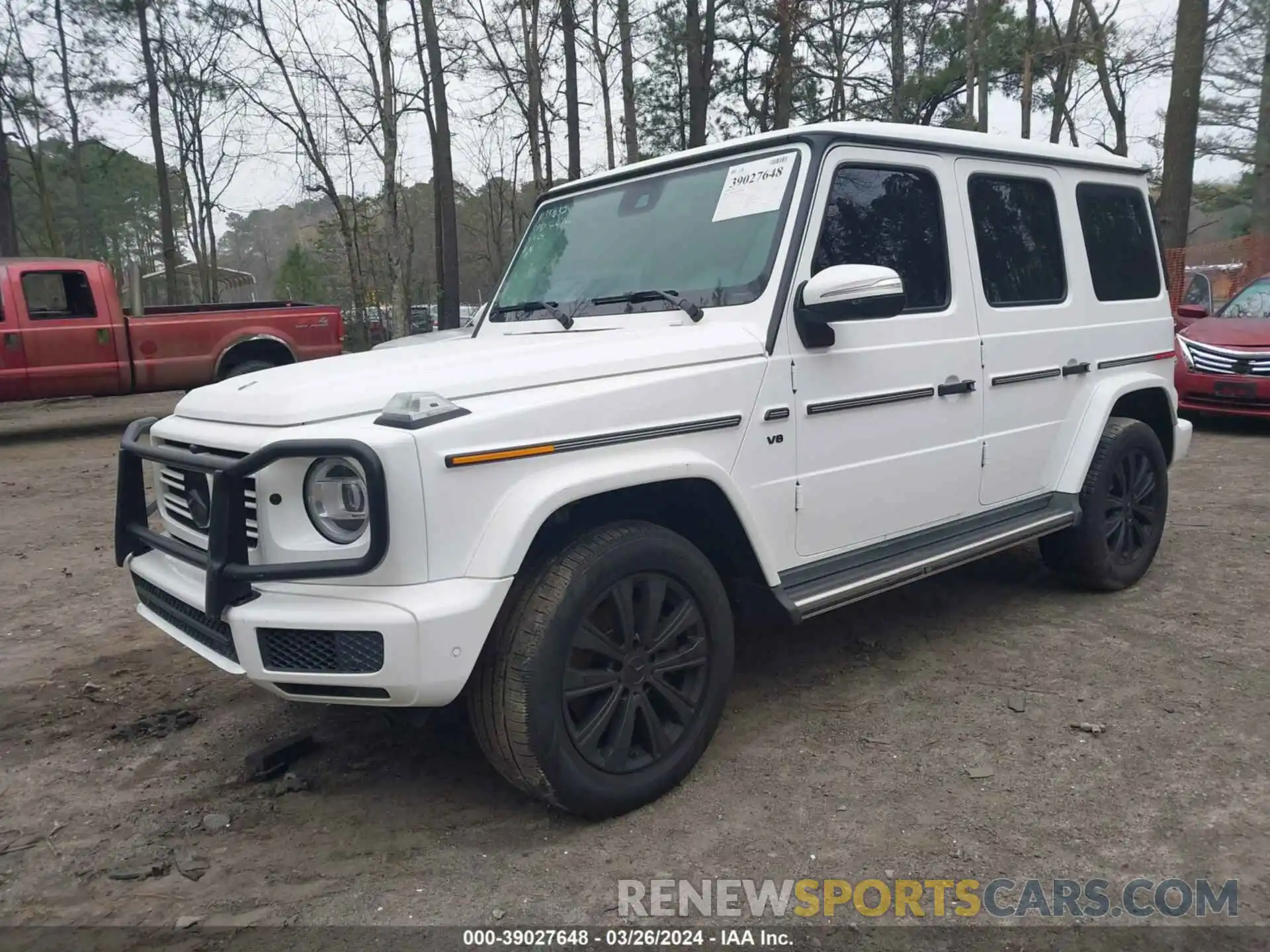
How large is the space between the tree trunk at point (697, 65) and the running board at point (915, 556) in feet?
44.4

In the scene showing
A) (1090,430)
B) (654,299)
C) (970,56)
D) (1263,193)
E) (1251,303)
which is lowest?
(1090,430)

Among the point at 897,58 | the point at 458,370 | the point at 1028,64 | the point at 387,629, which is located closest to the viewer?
the point at 387,629

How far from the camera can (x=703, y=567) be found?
9.48 feet

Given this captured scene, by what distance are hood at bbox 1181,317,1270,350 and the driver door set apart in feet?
22.1

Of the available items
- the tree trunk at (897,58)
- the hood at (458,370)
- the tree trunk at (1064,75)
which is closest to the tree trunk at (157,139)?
the tree trunk at (897,58)

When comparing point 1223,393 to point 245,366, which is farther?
point 245,366

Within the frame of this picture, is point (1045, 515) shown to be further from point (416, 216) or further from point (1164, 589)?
point (416, 216)

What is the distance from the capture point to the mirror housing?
2951 mm

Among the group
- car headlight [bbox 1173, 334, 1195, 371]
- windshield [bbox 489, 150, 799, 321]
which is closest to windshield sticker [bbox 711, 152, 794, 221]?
windshield [bbox 489, 150, 799, 321]

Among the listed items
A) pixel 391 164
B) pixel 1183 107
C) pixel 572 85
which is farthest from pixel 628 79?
pixel 1183 107

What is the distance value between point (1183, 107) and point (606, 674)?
51.0 ft

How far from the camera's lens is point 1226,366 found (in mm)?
8938

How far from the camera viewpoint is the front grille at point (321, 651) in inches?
92.0

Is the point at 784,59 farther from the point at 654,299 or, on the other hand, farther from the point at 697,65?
the point at 654,299
